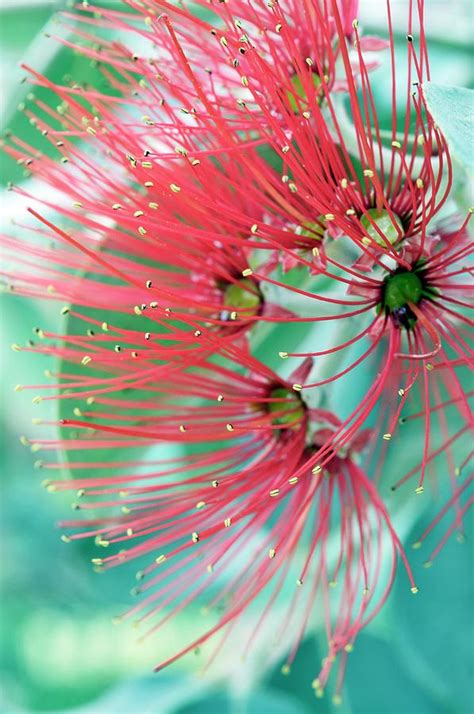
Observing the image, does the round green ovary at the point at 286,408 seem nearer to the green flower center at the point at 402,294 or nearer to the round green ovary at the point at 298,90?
the green flower center at the point at 402,294

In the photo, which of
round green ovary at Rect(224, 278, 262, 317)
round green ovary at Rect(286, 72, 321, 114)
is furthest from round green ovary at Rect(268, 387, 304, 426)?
round green ovary at Rect(286, 72, 321, 114)

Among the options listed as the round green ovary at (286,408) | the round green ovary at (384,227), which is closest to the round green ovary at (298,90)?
the round green ovary at (384,227)

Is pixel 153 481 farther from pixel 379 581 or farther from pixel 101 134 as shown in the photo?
pixel 101 134

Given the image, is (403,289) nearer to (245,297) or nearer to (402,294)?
(402,294)

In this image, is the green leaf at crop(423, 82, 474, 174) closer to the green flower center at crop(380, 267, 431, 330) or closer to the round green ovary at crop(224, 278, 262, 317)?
the green flower center at crop(380, 267, 431, 330)

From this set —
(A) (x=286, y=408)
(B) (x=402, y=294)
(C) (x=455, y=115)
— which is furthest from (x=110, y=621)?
(C) (x=455, y=115)

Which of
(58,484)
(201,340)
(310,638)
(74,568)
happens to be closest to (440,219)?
(201,340)
